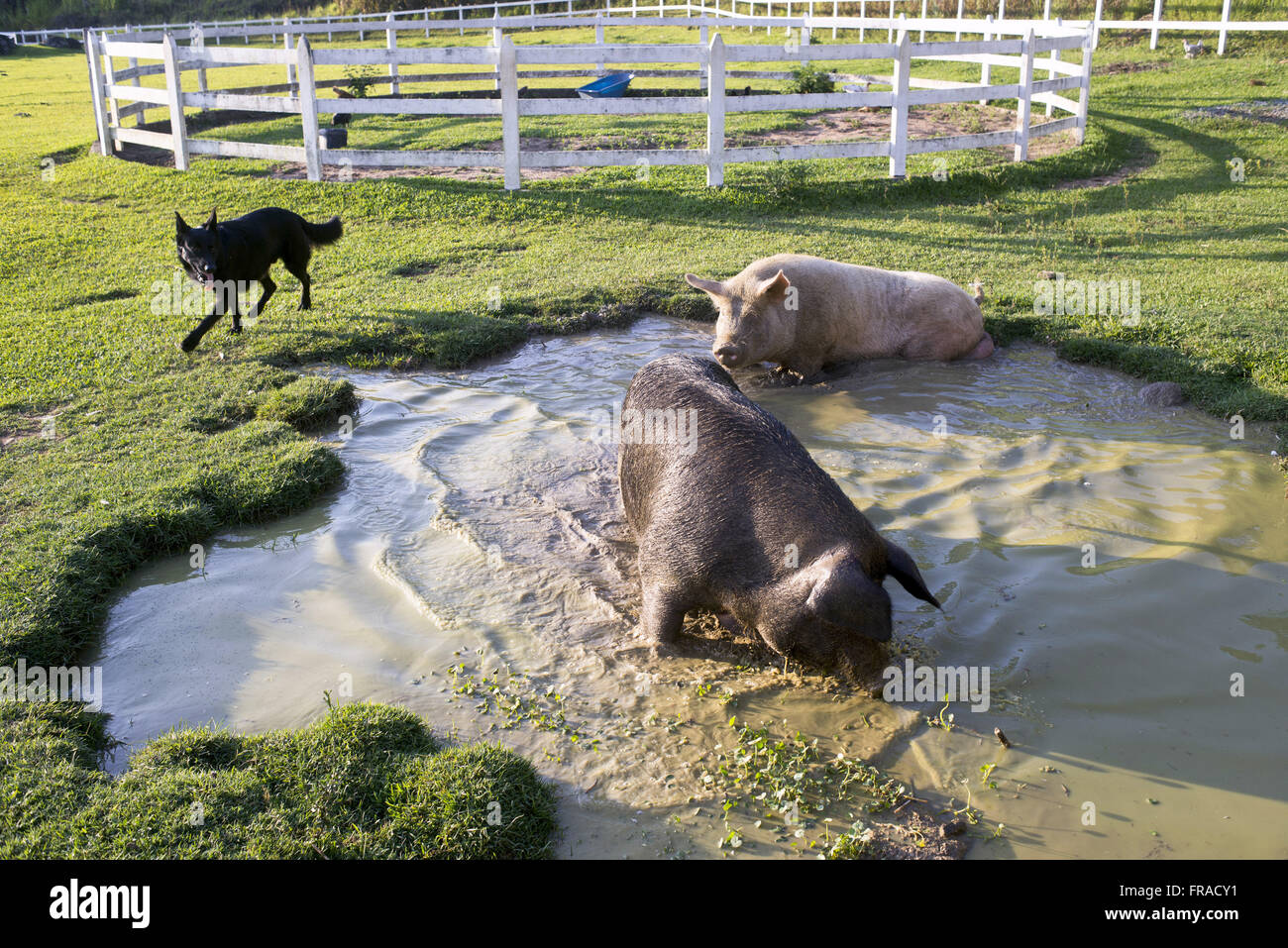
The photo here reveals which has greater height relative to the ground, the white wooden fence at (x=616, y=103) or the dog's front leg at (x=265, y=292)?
the white wooden fence at (x=616, y=103)

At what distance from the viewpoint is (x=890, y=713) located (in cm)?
444

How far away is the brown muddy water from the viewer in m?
3.96

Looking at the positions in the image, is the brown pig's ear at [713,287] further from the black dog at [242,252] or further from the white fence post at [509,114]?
the white fence post at [509,114]

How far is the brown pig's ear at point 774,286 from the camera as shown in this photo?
310 inches

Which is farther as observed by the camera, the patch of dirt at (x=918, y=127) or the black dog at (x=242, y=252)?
the patch of dirt at (x=918, y=127)

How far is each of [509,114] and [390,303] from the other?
16.0ft

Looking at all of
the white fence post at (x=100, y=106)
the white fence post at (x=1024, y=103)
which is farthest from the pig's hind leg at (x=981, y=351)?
the white fence post at (x=100, y=106)

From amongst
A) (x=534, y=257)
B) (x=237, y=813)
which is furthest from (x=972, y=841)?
(x=534, y=257)

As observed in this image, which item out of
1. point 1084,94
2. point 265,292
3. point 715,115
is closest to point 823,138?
point 1084,94

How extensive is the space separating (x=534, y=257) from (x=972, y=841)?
343 inches

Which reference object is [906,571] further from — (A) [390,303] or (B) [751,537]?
(A) [390,303]

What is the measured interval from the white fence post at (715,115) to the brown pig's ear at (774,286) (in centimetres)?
584

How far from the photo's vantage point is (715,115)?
13312mm

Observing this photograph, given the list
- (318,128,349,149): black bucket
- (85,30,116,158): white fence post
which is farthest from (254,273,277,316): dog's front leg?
(85,30,116,158): white fence post
